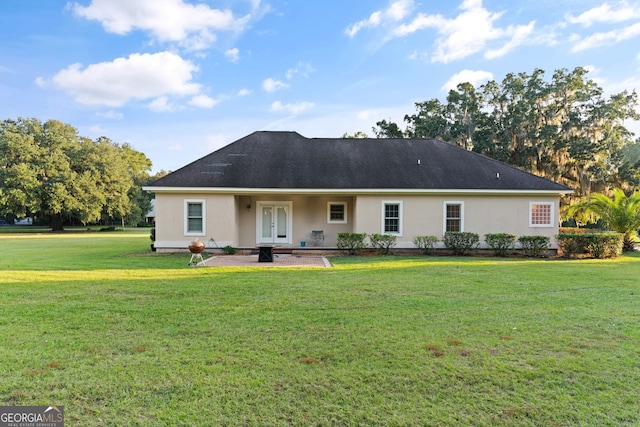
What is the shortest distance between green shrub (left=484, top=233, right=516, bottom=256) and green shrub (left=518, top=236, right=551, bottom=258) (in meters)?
0.38

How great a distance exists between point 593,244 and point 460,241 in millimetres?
4769

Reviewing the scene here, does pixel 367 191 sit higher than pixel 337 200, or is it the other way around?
pixel 367 191

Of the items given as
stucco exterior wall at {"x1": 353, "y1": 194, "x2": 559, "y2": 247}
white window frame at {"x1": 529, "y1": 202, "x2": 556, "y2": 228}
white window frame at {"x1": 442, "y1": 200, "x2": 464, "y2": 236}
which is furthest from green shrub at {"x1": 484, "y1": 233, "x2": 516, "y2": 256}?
white window frame at {"x1": 529, "y1": 202, "x2": 556, "y2": 228}

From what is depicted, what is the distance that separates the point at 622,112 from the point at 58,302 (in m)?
30.2

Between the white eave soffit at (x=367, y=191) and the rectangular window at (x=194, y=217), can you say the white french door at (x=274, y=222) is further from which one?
the rectangular window at (x=194, y=217)

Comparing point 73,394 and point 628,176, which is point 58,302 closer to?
point 73,394

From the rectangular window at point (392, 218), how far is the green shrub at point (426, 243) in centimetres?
81

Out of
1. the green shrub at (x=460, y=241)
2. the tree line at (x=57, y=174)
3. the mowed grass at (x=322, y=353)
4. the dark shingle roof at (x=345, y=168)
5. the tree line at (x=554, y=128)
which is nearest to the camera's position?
the mowed grass at (x=322, y=353)

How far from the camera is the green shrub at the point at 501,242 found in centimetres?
1391

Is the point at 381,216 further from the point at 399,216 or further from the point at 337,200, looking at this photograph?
the point at 337,200

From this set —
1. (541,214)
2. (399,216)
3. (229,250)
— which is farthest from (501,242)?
(229,250)

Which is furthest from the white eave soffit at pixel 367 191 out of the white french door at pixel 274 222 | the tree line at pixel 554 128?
the tree line at pixel 554 128

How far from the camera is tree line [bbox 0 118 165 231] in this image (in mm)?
30250

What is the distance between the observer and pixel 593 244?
43.2 ft
